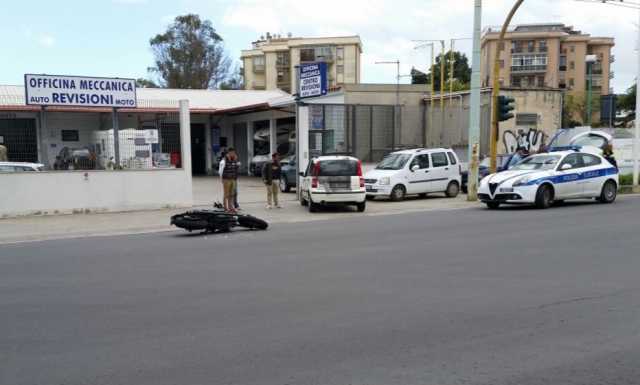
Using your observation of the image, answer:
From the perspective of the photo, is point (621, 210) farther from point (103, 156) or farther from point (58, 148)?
point (58, 148)

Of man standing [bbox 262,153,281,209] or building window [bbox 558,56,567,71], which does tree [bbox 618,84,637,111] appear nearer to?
building window [bbox 558,56,567,71]

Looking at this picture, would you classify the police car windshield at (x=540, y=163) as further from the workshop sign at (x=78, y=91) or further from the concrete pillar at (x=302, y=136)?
the workshop sign at (x=78, y=91)

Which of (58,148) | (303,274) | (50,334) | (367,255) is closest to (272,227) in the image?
(367,255)

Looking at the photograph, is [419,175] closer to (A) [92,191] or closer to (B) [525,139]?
(A) [92,191]

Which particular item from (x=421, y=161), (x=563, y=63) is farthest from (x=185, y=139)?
(x=563, y=63)

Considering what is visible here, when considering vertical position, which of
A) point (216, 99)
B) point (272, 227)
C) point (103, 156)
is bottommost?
point (272, 227)

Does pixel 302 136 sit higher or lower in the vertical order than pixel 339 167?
higher

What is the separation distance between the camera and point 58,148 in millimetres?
17234

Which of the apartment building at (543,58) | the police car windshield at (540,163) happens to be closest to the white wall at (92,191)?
the police car windshield at (540,163)

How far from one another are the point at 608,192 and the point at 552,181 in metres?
2.62

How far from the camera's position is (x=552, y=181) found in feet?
53.7

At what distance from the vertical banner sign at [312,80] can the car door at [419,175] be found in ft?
13.7

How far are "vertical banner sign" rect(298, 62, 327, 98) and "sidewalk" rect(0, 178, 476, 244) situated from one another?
150 inches

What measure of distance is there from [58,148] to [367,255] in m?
11.7
